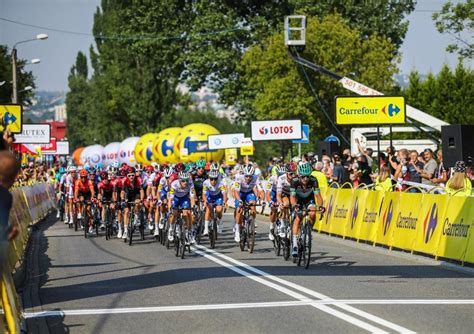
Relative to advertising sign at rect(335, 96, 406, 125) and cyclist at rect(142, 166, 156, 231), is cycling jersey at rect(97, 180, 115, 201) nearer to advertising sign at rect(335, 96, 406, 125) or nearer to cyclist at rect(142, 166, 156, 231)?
cyclist at rect(142, 166, 156, 231)

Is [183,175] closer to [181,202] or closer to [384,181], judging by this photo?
[181,202]

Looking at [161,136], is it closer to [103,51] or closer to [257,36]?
[257,36]

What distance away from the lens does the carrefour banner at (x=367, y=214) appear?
22500 millimetres

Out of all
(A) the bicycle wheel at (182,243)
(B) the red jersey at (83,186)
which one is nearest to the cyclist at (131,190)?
(B) the red jersey at (83,186)

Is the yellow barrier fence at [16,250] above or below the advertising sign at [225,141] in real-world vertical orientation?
below

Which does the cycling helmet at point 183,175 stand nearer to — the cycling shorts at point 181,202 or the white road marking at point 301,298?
the cycling shorts at point 181,202

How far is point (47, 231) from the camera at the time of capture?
32031 mm

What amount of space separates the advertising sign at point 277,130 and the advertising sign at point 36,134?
368 inches

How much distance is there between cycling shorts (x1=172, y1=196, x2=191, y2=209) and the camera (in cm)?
2181

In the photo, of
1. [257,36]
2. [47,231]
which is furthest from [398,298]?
[257,36]

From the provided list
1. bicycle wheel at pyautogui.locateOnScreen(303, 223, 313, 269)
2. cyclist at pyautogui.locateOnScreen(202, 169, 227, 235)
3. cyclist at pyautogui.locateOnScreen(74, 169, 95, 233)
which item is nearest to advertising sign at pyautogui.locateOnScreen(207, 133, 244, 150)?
cyclist at pyautogui.locateOnScreen(74, 169, 95, 233)

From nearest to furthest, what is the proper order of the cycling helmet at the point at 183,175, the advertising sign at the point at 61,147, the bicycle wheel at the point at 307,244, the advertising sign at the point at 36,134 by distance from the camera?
the bicycle wheel at the point at 307,244 → the cycling helmet at the point at 183,175 → the advertising sign at the point at 36,134 → the advertising sign at the point at 61,147

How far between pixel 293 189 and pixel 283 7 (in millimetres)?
44737

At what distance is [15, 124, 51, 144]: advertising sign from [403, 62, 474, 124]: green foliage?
25086 mm
